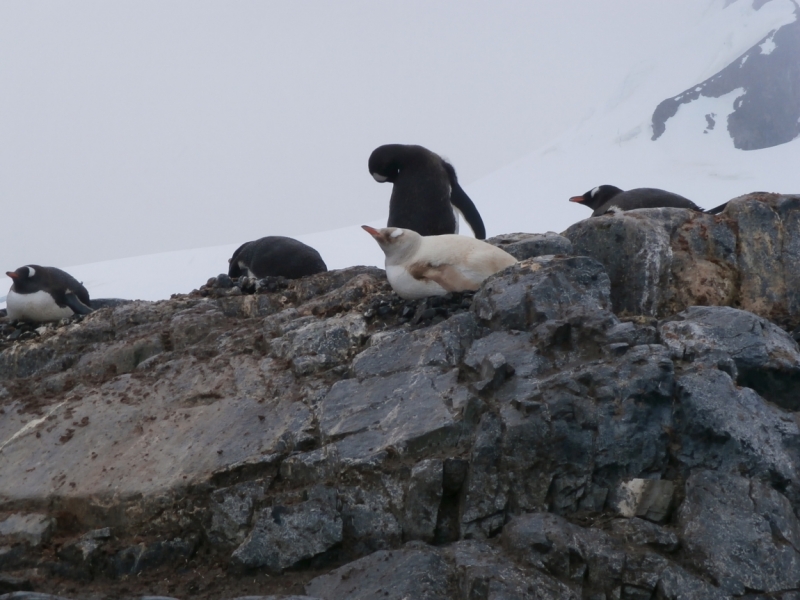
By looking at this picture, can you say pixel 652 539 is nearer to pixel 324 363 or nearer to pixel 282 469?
pixel 282 469

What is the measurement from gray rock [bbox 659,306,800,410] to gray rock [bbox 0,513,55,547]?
3.44 meters

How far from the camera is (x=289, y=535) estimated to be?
3.73 meters

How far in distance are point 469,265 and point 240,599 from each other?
9.53 feet

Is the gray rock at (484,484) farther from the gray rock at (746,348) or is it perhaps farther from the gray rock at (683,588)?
the gray rock at (746,348)

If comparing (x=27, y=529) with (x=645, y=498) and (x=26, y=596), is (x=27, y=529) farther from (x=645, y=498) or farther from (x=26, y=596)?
(x=645, y=498)

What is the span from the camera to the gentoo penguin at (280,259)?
880 cm

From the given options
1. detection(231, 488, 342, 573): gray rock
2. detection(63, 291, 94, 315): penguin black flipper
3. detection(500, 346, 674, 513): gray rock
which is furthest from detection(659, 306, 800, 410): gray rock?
detection(63, 291, 94, 315): penguin black flipper

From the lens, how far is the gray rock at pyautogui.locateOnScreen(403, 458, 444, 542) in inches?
145

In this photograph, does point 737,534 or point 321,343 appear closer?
point 737,534

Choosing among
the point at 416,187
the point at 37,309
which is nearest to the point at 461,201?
the point at 416,187

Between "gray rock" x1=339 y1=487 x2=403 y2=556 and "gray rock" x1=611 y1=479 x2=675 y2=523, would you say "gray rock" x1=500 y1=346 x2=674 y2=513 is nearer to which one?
"gray rock" x1=611 y1=479 x2=675 y2=523

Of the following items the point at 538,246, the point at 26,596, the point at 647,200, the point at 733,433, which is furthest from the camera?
the point at 647,200

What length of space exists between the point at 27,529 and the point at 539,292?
10.3 ft

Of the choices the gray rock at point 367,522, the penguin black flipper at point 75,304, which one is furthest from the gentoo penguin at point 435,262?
the penguin black flipper at point 75,304
